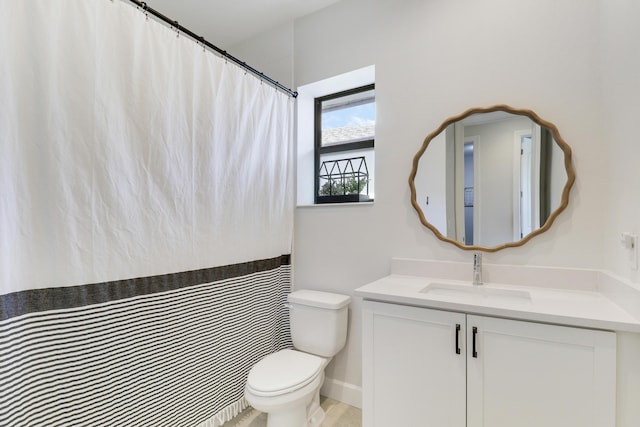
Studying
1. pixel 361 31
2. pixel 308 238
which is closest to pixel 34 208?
pixel 308 238

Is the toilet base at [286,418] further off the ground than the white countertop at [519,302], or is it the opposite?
the white countertop at [519,302]

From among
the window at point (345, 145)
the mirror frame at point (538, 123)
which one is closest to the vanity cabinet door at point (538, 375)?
the mirror frame at point (538, 123)

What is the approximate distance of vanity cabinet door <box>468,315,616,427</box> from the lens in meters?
1.01

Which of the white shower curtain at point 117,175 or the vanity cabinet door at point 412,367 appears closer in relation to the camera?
the white shower curtain at point 117,175

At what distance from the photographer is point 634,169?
1093mm

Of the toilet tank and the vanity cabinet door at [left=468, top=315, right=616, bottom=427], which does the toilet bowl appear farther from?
the vanity cabinet door at [left=468, top=315, right=616, bottom=427]

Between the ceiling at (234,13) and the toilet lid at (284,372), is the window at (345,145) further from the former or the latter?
the toilet lid at (284,372)

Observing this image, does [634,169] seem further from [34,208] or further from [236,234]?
[34,208]

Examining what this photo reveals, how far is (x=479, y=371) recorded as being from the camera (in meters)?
1.18

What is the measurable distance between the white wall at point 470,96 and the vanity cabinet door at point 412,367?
0.49 metres

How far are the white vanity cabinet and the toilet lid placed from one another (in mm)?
336

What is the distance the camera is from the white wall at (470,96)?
49.1 inches

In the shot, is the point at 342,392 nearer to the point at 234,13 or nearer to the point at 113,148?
the point at 113,148

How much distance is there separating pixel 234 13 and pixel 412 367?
2.52 metres
